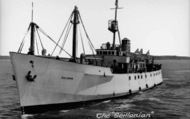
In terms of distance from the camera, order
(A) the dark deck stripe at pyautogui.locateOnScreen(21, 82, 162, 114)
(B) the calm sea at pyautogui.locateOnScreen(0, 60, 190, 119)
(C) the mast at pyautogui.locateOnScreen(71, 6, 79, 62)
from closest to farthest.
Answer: (A) the dark deck stripe at pyautogui.locateOnScreen(21, 82, 162, 114) → (B) the calm sea at pyautogui.locateOnScreen(0, 60, 190, 119) → (C) the mast at pyautogui.locateOnScreen(71, 6, 79, 62)

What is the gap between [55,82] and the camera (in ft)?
73.9

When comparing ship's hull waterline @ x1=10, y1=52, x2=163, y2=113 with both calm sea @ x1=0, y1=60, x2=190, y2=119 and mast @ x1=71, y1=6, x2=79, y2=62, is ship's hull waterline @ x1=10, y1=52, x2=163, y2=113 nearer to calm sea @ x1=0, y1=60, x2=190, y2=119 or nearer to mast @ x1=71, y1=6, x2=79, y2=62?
calm sea @ x1=0, y1=60, x2=190, y2=119

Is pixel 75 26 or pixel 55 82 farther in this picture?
pixel 75 26

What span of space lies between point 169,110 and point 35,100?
1400 cm

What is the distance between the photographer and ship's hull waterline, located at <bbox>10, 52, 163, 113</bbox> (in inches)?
842

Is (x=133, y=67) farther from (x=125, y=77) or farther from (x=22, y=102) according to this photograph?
(x=22, y=102)

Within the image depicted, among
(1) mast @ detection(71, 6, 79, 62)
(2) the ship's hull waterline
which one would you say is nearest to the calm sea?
Answer: (2) the ship's hull waterline

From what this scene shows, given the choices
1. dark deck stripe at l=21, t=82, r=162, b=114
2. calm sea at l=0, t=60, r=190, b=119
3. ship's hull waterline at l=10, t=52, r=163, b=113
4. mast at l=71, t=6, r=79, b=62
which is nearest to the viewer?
ship's hull waterline at l=10, t=52, r=163, b=113

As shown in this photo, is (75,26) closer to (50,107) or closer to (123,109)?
(50,107)

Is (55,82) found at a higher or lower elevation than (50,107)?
higher

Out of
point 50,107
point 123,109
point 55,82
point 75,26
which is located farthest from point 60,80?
point 123,109

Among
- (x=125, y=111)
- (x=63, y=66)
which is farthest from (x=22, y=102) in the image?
(x=125, y=111)

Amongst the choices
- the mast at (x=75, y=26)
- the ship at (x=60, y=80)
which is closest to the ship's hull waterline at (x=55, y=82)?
the ship at (x=60, y=80)

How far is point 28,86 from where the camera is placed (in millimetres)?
21562
